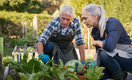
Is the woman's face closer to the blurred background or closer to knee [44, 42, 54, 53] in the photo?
knee [44, 42, 54, 53]

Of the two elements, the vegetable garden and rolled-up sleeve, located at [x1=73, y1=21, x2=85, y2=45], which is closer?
the vegetable garden

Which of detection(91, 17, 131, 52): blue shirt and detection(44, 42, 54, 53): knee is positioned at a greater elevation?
detection(91, 17, 131, 52): blue shirt

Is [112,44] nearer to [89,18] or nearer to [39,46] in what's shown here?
[89,18]

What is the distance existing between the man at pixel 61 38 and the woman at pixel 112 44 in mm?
455

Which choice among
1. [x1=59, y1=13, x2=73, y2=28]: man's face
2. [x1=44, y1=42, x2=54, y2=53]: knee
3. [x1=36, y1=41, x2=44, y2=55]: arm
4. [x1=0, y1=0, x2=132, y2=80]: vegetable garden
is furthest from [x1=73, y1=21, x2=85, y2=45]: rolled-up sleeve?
[x1=0, y1=0, x2=132, y2=80]: vegetable garden

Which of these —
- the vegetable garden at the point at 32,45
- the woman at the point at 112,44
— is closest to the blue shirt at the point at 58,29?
the vegetable garden at the point at 32,45

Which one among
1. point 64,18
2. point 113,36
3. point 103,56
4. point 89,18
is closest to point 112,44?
point 113,36

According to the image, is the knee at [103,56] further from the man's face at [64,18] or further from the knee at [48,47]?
the knee at [48,47]

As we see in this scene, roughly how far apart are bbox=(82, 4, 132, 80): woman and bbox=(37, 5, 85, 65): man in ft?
1.49

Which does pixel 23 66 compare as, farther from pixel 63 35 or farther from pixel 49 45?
pixel 63 35

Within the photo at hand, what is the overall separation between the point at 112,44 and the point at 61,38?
104 centimetres

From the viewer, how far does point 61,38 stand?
117 inches

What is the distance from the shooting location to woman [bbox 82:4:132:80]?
86.5 inches

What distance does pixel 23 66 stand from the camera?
1.27 m
